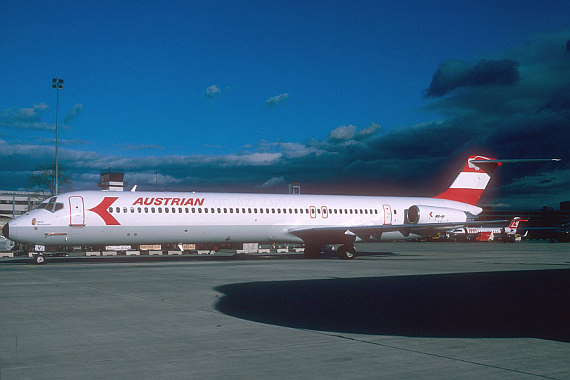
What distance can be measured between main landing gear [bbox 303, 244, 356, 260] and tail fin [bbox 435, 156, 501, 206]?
34.5ft

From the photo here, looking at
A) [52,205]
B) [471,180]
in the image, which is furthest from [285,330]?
[471,180]

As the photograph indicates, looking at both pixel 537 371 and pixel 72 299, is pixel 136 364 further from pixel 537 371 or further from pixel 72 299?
pixel 72 299

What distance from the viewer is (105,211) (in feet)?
86.6

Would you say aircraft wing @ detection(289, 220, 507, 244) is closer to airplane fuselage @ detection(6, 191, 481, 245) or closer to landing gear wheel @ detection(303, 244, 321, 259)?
airplane fuselage @ detection(6, 191, 481, 245)

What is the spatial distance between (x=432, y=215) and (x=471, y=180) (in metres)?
5.59

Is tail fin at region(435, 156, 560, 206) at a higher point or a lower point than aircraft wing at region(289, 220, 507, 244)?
higher

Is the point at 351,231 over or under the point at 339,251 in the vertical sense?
over

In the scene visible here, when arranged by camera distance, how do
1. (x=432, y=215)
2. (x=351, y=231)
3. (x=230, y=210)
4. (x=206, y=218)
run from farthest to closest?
(x=432, y=215) < (x=351, y=231) < (x=230, y=210) < (x=206, y=218)

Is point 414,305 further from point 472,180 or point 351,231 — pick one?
point 472,180

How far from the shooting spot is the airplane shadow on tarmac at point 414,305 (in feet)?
28.5

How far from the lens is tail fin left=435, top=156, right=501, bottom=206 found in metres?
37.6

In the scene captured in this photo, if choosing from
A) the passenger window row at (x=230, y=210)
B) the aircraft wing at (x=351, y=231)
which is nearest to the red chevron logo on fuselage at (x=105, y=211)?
the passenger window row at (x=230, y=210)

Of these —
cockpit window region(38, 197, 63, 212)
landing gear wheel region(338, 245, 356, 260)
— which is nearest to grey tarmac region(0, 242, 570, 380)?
cockpit window region(38, 197, 63, 212)

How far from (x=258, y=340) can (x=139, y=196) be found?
69.9 ft
